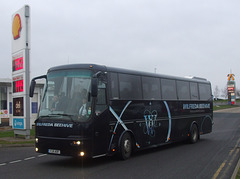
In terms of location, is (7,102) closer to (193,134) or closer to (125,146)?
(193,134)

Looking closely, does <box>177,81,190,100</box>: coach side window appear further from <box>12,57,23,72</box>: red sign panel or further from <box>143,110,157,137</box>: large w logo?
<box>12,57,23,72</box>: red sign panel

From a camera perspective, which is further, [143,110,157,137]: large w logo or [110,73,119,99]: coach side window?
[143,110,157,137]: large w logo

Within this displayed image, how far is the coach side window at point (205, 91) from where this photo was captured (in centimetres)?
1706

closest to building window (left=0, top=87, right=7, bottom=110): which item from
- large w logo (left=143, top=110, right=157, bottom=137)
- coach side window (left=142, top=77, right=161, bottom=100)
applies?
coach side window (left=142, top=77, right=161, bottom=100)

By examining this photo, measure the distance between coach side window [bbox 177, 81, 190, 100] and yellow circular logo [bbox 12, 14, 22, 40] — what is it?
9388 mm

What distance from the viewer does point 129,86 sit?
11469mm

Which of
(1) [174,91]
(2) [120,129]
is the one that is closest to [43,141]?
(2) [120,129]

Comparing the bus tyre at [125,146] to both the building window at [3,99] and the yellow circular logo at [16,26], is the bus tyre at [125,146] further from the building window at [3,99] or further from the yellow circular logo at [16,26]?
the building window at [3,99]

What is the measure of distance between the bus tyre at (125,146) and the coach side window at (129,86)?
1331 mm

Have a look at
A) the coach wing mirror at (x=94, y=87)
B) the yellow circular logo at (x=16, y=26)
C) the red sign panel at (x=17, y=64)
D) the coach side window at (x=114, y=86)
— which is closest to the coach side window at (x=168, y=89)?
the coach side window at (x=114, y=86)

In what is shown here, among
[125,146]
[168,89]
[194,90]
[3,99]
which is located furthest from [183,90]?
[3,99]

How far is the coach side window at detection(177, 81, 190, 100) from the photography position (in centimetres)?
1492

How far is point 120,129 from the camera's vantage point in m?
10.6

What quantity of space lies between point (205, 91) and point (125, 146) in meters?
8.25
